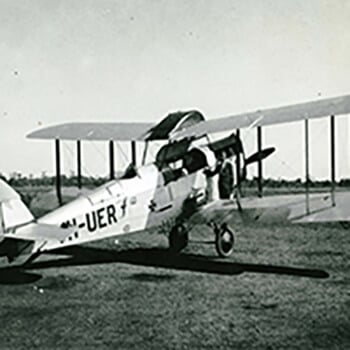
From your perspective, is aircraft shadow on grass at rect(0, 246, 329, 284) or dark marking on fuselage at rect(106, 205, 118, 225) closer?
aircraft shadow on grass at rect(0, 246, 329, 284)

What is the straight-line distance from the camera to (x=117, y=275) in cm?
819

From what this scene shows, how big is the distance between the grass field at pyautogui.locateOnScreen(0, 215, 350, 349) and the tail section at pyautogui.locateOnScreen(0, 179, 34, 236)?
0.74 m

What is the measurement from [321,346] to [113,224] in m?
4.58

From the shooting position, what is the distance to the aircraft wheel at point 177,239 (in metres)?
10.4

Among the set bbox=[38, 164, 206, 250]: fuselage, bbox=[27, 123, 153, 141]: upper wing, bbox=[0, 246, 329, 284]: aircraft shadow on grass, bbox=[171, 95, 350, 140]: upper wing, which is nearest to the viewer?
bbox=[0, 246, 329, 284]: aircraft shadow on grass

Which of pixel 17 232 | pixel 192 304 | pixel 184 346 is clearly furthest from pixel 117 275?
pixel 184 346

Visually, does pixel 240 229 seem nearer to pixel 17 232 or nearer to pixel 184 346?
pixel 17 232

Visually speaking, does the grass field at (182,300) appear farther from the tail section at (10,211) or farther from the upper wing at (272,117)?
the upper wing at (272,117)

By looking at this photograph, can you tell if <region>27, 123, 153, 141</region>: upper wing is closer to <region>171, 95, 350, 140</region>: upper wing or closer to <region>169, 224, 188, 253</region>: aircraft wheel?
<region>171, 95, 350, 140</region>: upper wing

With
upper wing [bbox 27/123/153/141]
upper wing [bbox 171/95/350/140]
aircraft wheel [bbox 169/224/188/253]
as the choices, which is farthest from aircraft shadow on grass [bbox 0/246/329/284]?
upper wing [bbox 27/123/153/141]

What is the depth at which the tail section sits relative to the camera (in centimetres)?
749

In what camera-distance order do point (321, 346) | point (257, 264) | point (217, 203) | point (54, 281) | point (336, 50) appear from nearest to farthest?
point (321, 346)
point (336, 50)
point (54, 281)
point (257, 264)
point (217, 203)

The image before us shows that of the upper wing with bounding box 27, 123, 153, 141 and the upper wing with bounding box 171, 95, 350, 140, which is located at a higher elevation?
the upper wing with bounding box 171, 95, 350, 140

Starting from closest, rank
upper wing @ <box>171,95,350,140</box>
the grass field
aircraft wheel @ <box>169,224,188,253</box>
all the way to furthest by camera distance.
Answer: the grass field → upper wing @ <box>171,95,350,140</box> → aircraft wheel @ <box>169,224,188,253</box>
